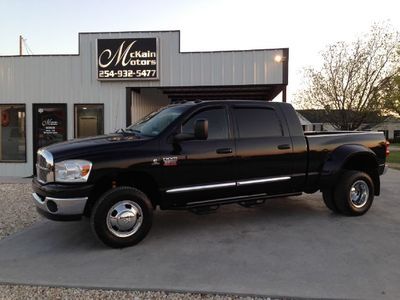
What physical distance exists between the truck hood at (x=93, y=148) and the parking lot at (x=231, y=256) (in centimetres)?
127

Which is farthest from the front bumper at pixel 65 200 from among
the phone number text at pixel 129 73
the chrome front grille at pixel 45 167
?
the phone number text at pixel 129 73

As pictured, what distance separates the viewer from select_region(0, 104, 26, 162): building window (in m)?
12.3

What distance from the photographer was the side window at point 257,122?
230 inches

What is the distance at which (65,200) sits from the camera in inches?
185

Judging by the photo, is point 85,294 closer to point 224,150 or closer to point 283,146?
point 224,150

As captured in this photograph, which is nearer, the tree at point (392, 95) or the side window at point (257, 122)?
the side window at point (257, 122)

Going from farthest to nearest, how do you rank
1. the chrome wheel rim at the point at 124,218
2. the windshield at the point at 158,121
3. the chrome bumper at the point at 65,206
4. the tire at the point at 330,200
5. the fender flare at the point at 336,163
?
the tire at the point at 330,200 < the fender flare at the point at 336,163 < the windshield at the point at 158,121 < the chrome wheel rim at the point at 124,218 < the chrome bumper at the point at 65,206

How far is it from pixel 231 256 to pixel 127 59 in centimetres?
837

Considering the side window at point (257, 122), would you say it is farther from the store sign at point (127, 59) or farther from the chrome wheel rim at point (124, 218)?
the store sign at point (127, 59)

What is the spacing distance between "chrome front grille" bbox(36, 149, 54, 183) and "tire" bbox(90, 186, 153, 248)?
71 cm

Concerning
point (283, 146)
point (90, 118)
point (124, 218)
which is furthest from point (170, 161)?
point (90, 118)

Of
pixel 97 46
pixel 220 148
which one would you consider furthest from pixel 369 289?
pixel 97 46

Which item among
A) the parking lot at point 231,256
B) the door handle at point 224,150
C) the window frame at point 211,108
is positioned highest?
the window frame at point 211,108

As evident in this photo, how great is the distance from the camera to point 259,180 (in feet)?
19.1
